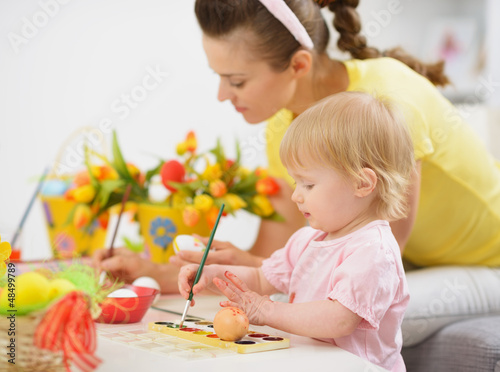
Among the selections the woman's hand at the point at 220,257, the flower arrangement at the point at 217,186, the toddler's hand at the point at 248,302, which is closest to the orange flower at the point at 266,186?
the flower arrangement at the point at 217,186

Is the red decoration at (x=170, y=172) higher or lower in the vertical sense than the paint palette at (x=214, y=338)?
higher

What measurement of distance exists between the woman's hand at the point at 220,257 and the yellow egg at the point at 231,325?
33 centimetres

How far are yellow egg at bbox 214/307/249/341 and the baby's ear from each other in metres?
0.26

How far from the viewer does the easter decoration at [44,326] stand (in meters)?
0.67

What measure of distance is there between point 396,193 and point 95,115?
5.86 feet

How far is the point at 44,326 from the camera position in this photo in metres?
0.66

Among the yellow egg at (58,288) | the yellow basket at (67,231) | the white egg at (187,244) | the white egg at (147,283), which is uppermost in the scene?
the yellow egg at (58,288)

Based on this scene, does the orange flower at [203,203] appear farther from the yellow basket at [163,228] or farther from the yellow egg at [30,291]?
the yellow egg at [30,291]

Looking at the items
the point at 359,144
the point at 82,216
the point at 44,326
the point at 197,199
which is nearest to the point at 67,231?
the point at 82,216

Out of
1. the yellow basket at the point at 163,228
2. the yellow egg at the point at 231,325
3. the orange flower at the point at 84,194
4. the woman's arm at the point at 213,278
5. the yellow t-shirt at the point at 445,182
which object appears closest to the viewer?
the yellow egg at the point at 231,325

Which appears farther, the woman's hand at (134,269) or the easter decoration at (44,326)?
the woman's hand at (134,269)

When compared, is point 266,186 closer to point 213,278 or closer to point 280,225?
point 280,225

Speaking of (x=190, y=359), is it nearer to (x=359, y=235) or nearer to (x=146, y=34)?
(x=359, y=235)

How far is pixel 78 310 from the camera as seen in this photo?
0.68 m
